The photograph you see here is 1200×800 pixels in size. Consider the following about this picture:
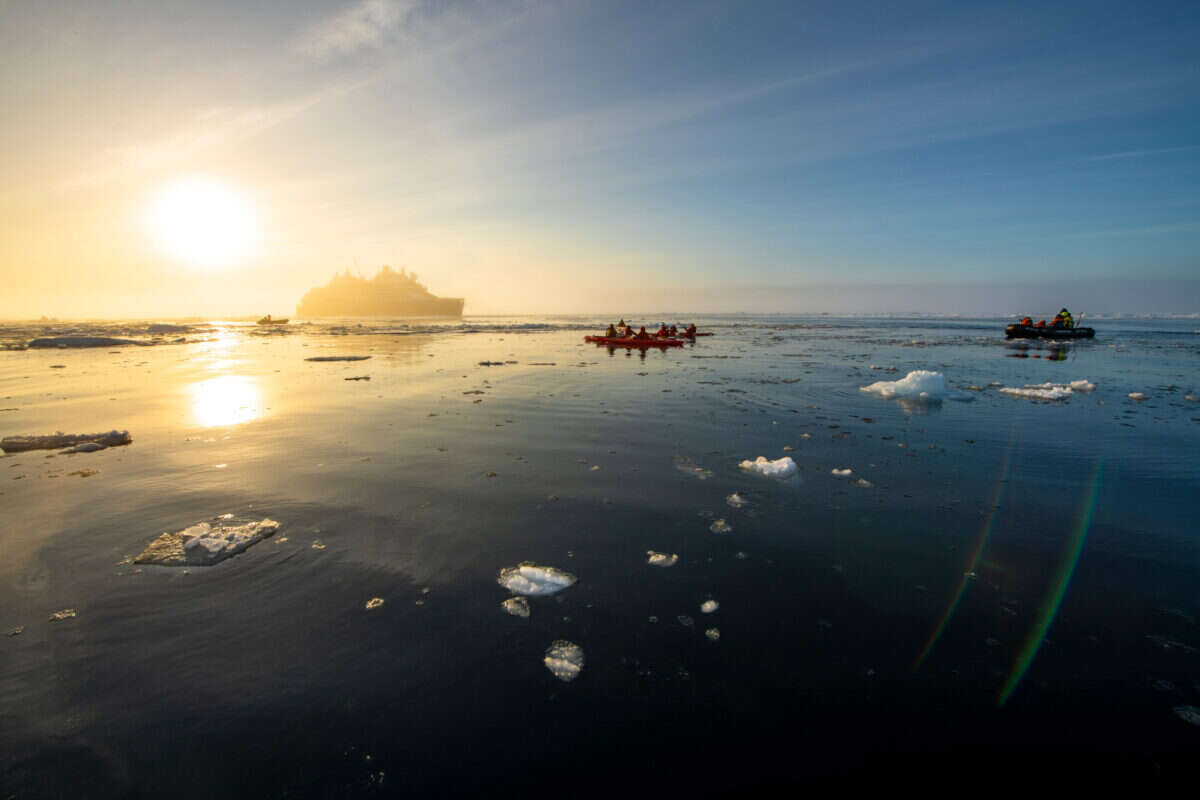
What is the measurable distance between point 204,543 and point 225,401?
8.97m

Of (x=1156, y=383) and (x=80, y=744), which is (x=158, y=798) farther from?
(x=1156, y=383)

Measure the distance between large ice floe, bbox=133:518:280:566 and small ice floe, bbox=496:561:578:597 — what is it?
258 cm

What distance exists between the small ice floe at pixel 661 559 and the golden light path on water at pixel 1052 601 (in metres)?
2.30

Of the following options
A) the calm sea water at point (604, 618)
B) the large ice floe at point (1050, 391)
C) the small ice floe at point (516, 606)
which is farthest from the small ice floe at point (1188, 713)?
the large ice floe at point (1050, 391)

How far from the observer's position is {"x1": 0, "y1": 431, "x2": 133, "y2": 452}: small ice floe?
7.41 m

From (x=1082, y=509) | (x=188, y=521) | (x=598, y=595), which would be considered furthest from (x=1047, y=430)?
(x=188, y=521)

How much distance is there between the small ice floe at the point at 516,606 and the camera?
367cm

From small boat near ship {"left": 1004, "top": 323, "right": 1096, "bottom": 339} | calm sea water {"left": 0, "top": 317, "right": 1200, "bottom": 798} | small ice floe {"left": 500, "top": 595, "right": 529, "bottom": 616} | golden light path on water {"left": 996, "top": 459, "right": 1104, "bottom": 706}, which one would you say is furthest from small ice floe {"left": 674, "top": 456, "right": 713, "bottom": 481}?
small boat near ship {"left": 1004, "top": 323, "right": 1096, "bottom": 339}

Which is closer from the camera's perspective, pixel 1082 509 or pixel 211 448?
pixel 1082 509

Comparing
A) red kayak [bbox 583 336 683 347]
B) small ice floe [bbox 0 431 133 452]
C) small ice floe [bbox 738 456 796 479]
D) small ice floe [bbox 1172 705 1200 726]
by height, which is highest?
red kayak [bbox 583 336 683 347]

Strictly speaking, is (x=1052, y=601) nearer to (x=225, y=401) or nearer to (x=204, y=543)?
(x=204, y=543)

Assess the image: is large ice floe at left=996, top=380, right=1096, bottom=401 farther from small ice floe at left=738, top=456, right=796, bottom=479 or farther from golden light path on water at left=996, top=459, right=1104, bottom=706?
small ice floe at left=738, top=456, right=796, bottom=479

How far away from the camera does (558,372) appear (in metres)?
17.1

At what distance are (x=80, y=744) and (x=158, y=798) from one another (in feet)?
2.27
